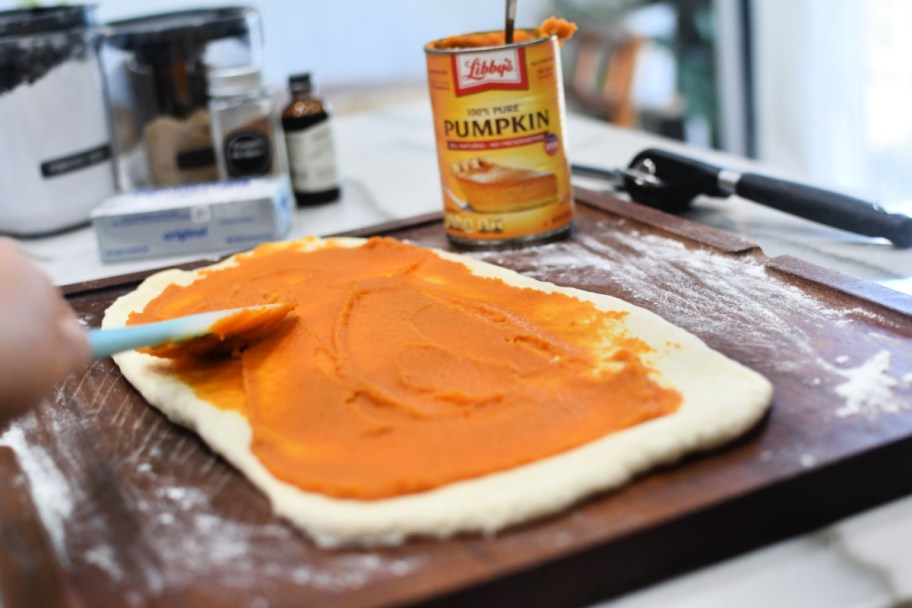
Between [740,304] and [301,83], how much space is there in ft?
3.02

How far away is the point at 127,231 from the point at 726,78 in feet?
7.88

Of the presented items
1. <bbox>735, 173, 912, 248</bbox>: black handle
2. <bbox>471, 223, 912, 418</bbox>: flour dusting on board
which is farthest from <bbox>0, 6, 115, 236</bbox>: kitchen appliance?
<bbox>735, 173, 912, 248</bbox>: black handle

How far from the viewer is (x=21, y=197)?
166 cm

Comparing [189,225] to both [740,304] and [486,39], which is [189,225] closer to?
[486,39]

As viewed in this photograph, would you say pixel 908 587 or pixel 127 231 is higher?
pixel 127 231

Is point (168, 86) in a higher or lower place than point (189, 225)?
higher

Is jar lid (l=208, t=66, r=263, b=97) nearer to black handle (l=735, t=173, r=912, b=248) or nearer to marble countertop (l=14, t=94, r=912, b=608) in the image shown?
marble countertop (l=14, t=94, r=912, b=608)

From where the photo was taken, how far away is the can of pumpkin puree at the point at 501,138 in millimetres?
1242

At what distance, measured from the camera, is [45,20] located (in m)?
1.58

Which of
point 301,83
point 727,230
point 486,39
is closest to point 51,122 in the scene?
point 301,83

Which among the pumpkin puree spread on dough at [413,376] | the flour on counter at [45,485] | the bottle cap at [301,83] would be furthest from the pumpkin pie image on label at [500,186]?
the flour on counter at [45,485]

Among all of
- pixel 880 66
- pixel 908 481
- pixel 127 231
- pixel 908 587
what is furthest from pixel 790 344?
pixel 880 66

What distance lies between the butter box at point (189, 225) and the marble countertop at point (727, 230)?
2 centimetres

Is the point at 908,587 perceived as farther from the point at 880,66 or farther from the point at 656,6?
the point at 656,6
